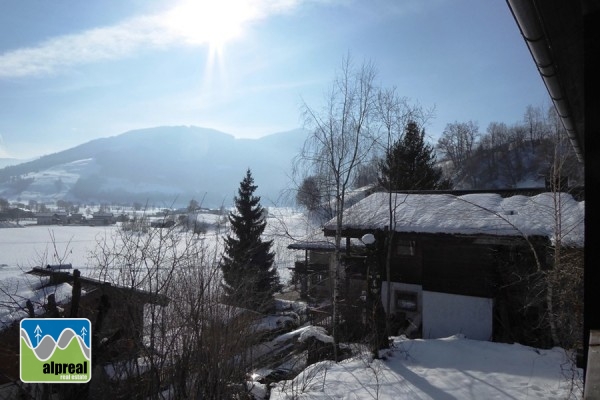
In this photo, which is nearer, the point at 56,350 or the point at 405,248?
the point at 56,350

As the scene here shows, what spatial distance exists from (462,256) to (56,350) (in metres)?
12.7

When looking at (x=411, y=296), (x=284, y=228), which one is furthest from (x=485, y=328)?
(x=284, y=228)

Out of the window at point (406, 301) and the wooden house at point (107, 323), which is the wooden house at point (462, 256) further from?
the wooden house at point (107, 323)

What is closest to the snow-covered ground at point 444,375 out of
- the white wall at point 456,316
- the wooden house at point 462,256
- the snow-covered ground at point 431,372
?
the snow-covered ground at point 431,372

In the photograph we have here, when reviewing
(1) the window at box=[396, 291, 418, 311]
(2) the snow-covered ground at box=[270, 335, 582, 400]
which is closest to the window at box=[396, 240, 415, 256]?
(1) the window at box=[396, 291, 418, 311]

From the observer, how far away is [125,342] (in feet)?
15.2

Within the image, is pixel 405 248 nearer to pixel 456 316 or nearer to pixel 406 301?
pixel 406 301

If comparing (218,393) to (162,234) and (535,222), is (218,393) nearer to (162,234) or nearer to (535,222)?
(162,234)

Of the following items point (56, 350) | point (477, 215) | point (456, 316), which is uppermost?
point (477, 215)

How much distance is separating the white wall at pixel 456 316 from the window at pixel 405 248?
6.44ft

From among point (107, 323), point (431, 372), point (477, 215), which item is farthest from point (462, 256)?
point (107, 323)

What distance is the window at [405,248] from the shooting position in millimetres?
15828

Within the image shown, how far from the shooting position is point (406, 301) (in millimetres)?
15633

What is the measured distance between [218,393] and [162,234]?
95.4 inches
